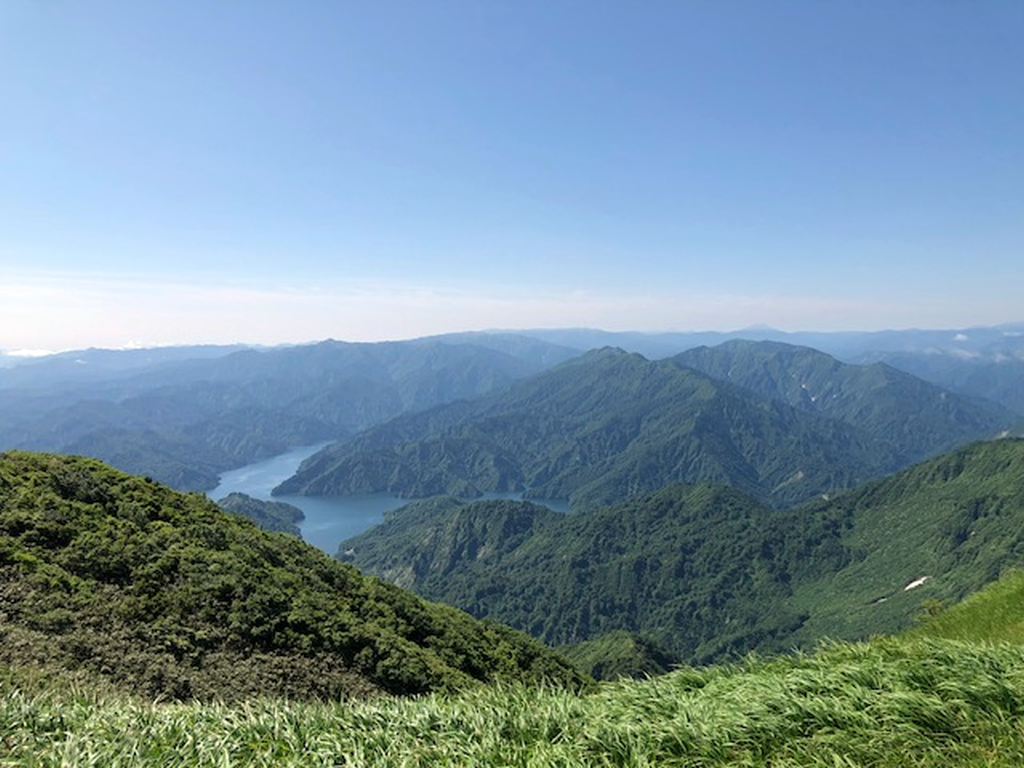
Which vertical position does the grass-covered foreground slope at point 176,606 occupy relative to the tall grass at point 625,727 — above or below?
below

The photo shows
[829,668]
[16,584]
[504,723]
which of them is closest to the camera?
[504,723]

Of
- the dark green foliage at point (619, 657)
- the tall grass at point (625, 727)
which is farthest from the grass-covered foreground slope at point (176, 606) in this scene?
the dark green foliage at point (619, 657)

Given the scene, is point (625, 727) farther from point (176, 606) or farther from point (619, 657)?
point (619, 657)

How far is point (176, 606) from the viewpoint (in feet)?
71.0

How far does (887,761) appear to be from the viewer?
20.1ft

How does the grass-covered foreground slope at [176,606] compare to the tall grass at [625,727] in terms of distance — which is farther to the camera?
the grass-covered foreground slope at [176,606]

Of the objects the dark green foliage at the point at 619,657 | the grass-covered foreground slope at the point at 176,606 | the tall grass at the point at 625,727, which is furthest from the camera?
the dark green foliage at the point at 619,657

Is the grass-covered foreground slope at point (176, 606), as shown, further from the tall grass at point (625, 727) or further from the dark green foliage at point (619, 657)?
the dark green foliage at point (619, 657)

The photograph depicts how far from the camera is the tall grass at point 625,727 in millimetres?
6387

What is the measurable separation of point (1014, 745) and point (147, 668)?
65.6 feet

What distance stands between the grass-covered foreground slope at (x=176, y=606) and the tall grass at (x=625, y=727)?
4.60 metres

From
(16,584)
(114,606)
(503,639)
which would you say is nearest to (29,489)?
(16,584)

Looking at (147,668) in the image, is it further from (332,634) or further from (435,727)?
(435,727)

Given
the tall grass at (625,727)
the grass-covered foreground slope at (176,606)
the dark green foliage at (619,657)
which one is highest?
the tall grass at (625,727)
